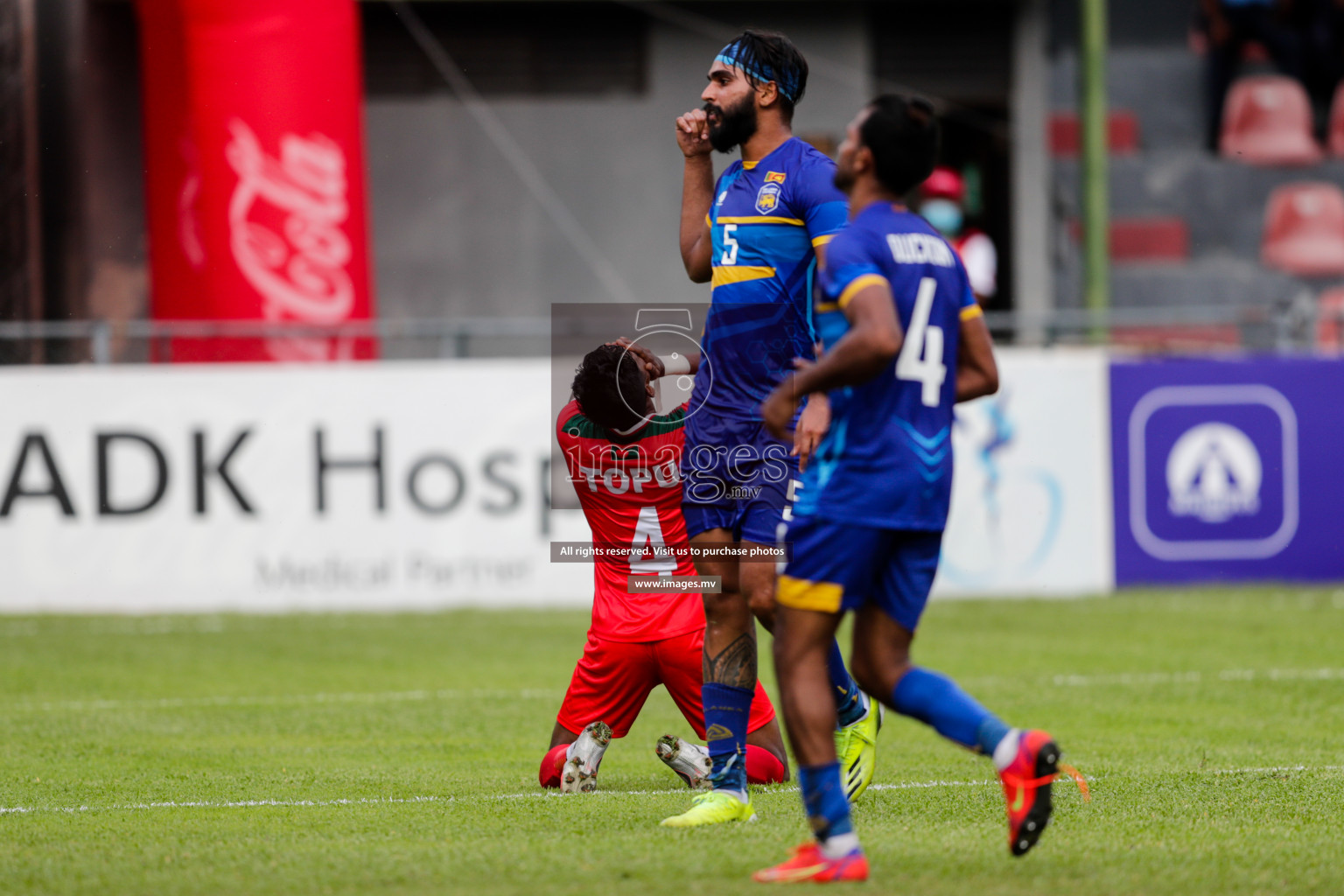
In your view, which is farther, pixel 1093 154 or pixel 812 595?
pixel 1093 154

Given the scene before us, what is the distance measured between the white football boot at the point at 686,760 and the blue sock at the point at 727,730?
0.64 meters

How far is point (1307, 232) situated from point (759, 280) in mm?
17611

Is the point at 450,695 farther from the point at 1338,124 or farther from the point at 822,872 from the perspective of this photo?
the point at 1338,124

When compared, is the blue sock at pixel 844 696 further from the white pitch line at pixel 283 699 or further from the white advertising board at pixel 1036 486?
the white advertising board at pixel 1036 486

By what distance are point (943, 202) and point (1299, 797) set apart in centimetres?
1353

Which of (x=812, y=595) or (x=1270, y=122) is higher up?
(x=1270, y=122)

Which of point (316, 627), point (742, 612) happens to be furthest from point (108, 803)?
point (316, 627)

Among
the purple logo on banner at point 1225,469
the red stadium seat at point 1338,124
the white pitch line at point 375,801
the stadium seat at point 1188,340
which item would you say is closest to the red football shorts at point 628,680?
the white pitch line at point 375,801

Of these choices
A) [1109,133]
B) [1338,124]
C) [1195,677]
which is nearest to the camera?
[1195,677]

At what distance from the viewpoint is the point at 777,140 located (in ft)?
18.6

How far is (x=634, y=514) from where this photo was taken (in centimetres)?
653

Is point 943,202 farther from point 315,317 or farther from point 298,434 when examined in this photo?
point 298,434

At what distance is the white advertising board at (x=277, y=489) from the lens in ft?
40.8

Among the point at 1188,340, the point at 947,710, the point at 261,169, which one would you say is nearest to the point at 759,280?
the point at 947,710
